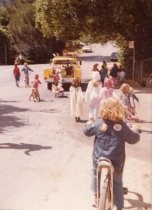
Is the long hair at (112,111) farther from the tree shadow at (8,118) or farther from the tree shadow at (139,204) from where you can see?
the tree shadow at (8,118)

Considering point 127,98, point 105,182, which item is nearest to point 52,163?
point 105,182

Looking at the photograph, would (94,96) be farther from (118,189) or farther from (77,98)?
(118,189)

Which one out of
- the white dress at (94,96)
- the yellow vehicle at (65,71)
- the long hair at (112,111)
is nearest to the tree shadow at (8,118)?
the white dress at (94,96)

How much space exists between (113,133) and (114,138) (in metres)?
0.08

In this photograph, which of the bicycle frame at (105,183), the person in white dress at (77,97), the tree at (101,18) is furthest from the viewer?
the tree at (101,18)

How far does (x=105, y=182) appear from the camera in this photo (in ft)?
24.8

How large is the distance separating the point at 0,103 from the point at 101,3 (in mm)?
9200

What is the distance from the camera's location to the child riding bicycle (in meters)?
7.57

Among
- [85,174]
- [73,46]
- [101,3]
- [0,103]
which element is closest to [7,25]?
[73,46]

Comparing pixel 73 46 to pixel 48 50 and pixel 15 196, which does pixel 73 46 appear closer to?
pixel 48 50

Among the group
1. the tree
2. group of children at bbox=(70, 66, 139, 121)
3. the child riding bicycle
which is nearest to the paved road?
group of children at bbox=(70, 66, 139, 121)

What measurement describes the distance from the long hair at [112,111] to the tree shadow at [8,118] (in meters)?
9.28

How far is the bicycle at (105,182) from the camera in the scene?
7.50 meters

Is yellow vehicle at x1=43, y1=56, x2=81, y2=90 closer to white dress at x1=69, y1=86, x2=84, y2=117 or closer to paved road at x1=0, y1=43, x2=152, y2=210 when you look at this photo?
paved road at x1=0, y1=43, x2=152, y2=210
